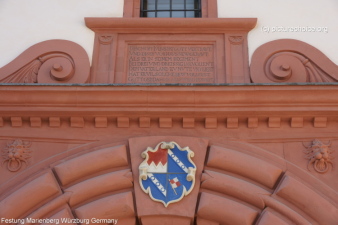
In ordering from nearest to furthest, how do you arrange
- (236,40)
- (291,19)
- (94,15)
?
1. (236,40)
2. (291,19)
3. (94,15)

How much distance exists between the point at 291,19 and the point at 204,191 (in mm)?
3501

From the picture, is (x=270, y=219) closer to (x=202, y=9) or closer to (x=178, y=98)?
(x=178, y=98)

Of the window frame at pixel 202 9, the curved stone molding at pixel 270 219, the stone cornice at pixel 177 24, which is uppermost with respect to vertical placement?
the window frame at pixel 202 9

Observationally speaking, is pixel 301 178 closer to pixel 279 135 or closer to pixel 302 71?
pixel 279 135

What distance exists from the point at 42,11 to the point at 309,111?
495 centimetres

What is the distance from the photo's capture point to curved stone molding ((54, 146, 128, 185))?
8.95 m

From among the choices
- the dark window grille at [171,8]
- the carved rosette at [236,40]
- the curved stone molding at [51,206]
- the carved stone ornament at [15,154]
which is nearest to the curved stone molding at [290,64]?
the carved rosette at [236,40]

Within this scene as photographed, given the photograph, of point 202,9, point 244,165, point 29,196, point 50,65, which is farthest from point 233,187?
point 50,65

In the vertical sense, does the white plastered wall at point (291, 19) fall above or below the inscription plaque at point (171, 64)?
above

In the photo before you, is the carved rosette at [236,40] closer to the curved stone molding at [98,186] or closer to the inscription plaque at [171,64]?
the inscription plaque at [171,64]

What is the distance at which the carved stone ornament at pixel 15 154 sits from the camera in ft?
29.9

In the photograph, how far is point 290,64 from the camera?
971 cm

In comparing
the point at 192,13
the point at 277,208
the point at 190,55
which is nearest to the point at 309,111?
the point at 277,208

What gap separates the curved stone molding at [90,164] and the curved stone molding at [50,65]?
1346 millimetres
